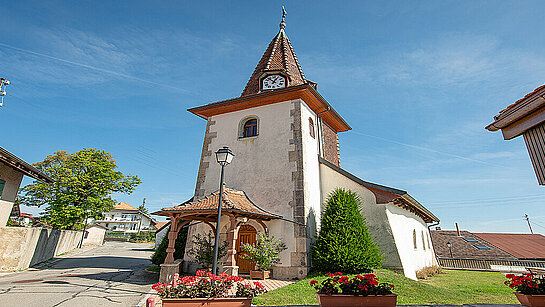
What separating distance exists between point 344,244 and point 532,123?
23.0 feet

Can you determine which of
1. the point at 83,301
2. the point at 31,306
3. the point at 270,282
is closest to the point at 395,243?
the point at 270,282

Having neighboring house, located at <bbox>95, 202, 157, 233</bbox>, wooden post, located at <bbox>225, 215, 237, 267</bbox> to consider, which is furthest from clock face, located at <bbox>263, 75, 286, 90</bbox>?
neighboring house, located at <bbox>95, 202, 157, 233</bbox>

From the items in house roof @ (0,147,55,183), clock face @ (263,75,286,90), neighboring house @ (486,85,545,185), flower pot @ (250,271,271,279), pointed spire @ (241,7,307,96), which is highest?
pointed spire @ (241,7,307,96)

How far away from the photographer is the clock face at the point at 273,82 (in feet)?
47.6

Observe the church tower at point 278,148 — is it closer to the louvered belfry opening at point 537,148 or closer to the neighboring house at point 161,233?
the neighboring house at point 161,233

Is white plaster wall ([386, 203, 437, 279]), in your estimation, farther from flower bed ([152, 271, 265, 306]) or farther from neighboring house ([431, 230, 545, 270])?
flower bed ([152, 271, 265, 306])

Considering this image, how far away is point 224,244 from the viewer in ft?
37.5

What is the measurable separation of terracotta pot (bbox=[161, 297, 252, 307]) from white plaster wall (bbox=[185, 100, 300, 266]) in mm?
6382

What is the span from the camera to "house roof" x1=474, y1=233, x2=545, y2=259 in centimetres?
2688

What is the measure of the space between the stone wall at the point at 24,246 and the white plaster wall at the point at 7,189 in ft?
2.25

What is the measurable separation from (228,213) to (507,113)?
785 centimetres

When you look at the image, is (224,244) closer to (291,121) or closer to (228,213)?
(228,213)

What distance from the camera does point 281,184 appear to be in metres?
12.0

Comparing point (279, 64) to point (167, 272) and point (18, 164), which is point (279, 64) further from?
point (18, 164)
